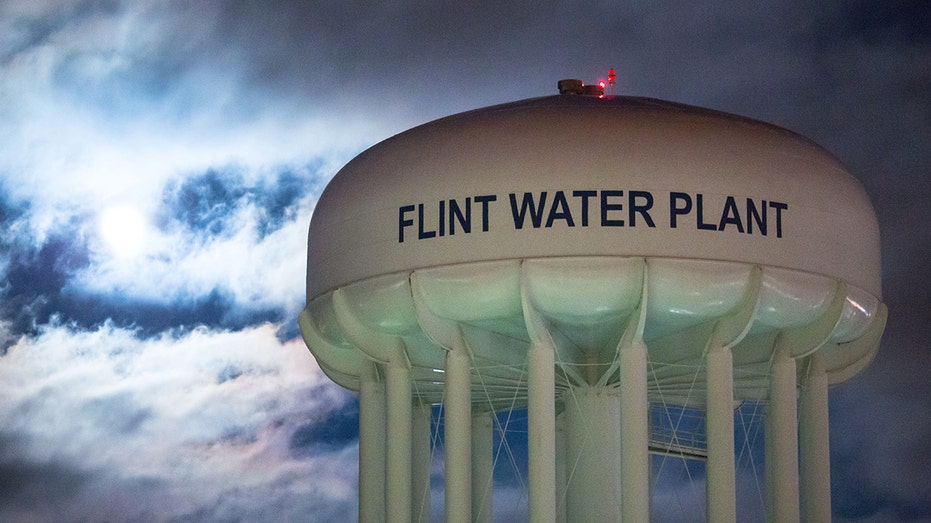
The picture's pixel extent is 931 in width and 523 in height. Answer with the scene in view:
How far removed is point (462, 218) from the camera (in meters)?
25.4

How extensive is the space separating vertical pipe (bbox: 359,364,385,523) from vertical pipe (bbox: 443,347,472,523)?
289cm

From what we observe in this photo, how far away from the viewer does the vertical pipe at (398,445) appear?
2786 cm

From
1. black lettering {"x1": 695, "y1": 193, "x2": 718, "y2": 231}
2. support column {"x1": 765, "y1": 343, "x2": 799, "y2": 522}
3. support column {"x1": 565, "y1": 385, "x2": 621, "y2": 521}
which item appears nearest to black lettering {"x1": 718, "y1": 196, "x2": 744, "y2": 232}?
black lettering {"x1": 695, "y1": 193, "x2": 718, "y2": 231}

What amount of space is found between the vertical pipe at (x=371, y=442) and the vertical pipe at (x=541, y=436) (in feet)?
15.3

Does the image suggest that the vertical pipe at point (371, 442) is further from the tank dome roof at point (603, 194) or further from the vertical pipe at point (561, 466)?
the vertical pipe at point (561, 466)

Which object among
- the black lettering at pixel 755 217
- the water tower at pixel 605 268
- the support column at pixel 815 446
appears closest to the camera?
the water tower at pixel 605 268

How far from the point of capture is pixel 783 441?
27000mm

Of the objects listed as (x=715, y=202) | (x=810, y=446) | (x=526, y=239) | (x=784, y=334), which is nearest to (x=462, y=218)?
(x=526, y=239)

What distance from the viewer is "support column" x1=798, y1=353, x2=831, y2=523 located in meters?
28.3

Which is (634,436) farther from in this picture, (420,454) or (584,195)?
(420,454)

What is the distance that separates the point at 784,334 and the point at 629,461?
397 cm

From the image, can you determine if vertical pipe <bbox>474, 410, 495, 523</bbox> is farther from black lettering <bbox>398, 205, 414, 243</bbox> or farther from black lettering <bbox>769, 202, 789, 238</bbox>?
black lettering <bbox>769, 202, 789, 238</bbox>

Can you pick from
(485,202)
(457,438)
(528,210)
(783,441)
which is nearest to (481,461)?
(457,438)

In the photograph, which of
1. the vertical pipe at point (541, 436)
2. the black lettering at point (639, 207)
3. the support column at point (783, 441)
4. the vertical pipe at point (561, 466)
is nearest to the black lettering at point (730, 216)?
the black lettering at point (639, 207)
